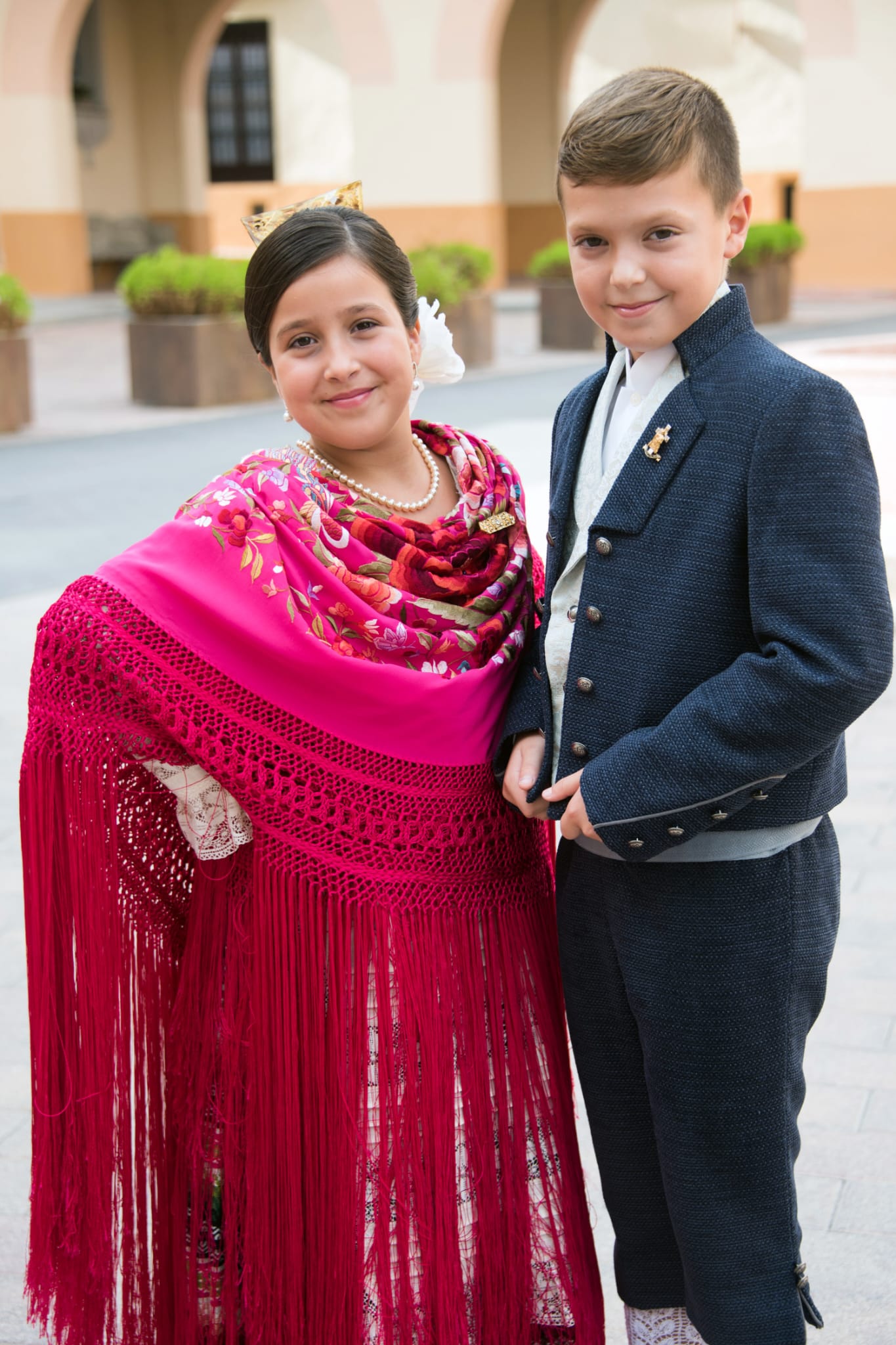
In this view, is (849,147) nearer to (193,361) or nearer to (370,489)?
(193,361)

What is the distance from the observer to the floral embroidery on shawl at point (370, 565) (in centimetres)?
175

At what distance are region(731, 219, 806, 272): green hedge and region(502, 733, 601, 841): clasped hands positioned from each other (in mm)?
14181

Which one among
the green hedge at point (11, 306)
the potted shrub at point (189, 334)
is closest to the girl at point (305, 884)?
the green hedge at point (11, 306)

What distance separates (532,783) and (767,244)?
14.7 metres

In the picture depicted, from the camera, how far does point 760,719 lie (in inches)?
58.7

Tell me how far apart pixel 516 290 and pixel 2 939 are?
64.0ft

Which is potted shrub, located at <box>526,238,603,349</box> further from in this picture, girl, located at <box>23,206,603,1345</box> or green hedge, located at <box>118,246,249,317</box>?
Answer: girl, located at <box>23,206,603,1345</box>

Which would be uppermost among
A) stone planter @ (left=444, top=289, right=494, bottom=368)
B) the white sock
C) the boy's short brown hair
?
the boy's short brown hair

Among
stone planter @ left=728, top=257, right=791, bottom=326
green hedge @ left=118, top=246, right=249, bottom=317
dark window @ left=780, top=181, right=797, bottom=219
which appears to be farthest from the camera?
dark window @ left=780, top=181, right=797, bottom=219

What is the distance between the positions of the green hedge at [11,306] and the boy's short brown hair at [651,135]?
9258mm

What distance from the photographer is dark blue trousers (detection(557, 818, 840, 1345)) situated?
5.41 ft

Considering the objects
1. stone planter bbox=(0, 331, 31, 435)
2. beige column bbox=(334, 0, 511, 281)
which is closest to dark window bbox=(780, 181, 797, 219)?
beige column bbox=(334, 0, 511, 281)

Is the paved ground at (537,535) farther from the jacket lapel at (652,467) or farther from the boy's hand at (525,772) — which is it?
the jacket lapel at (652,467)

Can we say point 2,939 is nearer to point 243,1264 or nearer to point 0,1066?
point 0,1066
